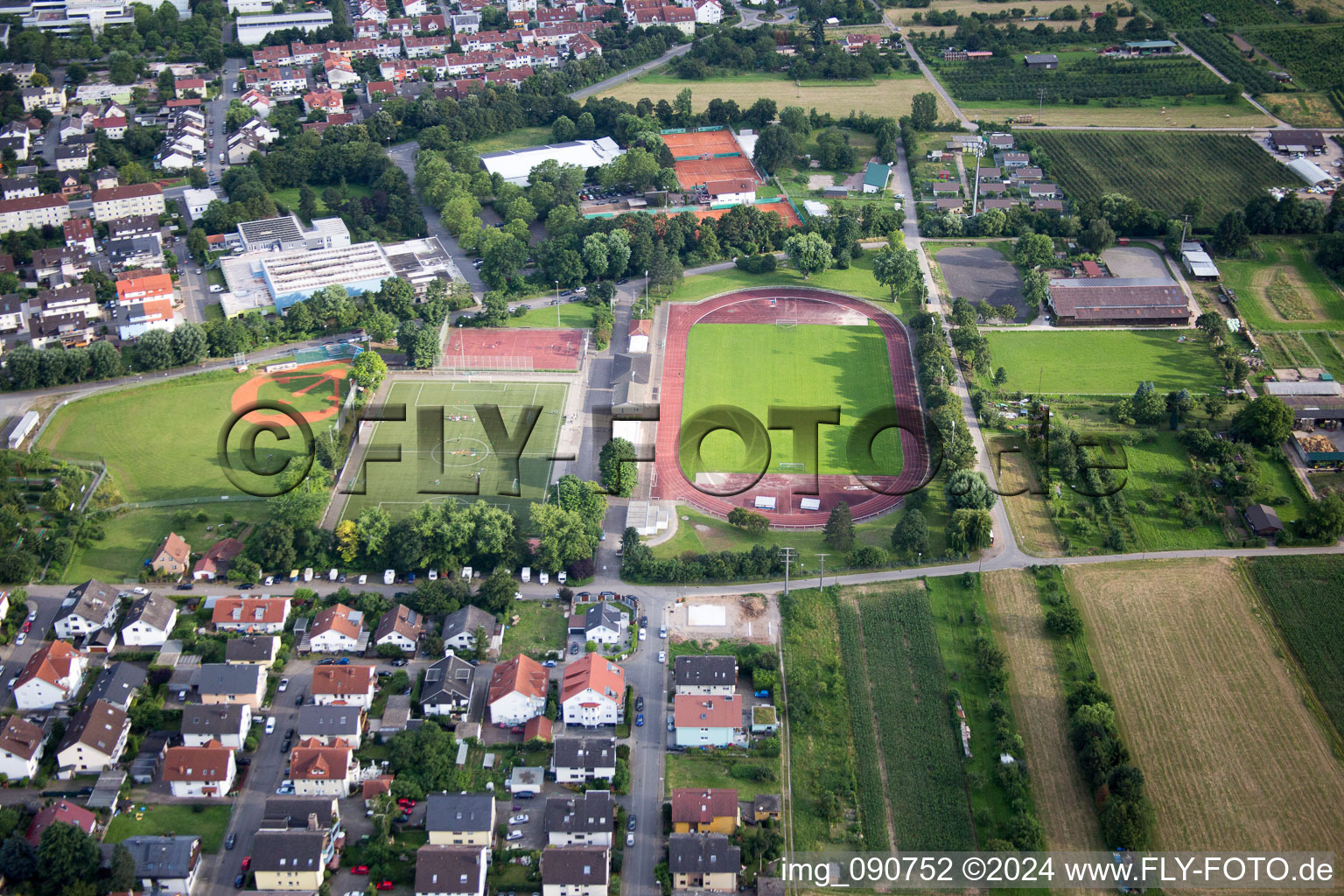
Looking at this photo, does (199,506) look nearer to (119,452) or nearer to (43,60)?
(119,452)

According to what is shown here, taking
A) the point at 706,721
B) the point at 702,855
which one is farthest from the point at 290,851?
the point at 706,721

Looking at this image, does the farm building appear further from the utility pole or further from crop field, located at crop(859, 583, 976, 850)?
the utility pole

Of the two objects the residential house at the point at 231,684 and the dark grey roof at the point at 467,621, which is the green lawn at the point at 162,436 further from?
the dark grey roof at the point at 467,621

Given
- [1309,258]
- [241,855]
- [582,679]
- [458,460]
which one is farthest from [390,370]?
[1309,258]

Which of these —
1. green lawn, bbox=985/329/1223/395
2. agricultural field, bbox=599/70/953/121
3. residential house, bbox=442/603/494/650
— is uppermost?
agricultural field, bbox=599/70/953/121

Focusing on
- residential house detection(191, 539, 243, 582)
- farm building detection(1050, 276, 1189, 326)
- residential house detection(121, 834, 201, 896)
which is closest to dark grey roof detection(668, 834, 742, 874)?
residential house detection(121, 834, 201, 896)

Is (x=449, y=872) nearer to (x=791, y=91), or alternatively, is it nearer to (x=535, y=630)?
(x=535, y=630)
